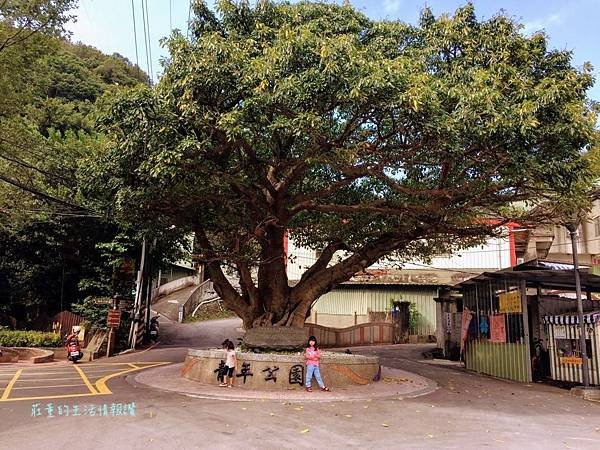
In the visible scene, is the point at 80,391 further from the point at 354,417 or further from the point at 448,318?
the point at 448,318

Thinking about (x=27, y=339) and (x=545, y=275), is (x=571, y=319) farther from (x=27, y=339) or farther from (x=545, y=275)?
(x=27, y=339)

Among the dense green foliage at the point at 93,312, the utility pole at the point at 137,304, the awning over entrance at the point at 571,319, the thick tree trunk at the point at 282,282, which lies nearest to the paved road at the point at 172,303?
the utility pole at the point at 137,304

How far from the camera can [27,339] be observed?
19.7 m

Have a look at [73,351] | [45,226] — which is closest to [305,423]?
[73,351]

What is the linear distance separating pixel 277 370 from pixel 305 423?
3675 mm

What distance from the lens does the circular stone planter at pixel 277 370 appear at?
11.5m

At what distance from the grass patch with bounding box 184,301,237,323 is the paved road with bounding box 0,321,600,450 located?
2263cm

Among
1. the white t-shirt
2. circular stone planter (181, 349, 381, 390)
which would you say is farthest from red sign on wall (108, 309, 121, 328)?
the white t-shirt

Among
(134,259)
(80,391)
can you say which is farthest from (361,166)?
(134,259)

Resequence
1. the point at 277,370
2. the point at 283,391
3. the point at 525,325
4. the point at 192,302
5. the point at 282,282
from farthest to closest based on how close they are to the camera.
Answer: the point at 192,302 < the point at 282,282 < the point at 525,325 < the point at 277,370 < the point at 283,391

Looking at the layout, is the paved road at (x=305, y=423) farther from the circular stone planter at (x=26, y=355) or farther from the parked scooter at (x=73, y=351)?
the circular stone planter at (x=26, y=355)

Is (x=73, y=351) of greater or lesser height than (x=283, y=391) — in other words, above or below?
above

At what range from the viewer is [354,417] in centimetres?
845

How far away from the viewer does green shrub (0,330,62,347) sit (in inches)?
759
